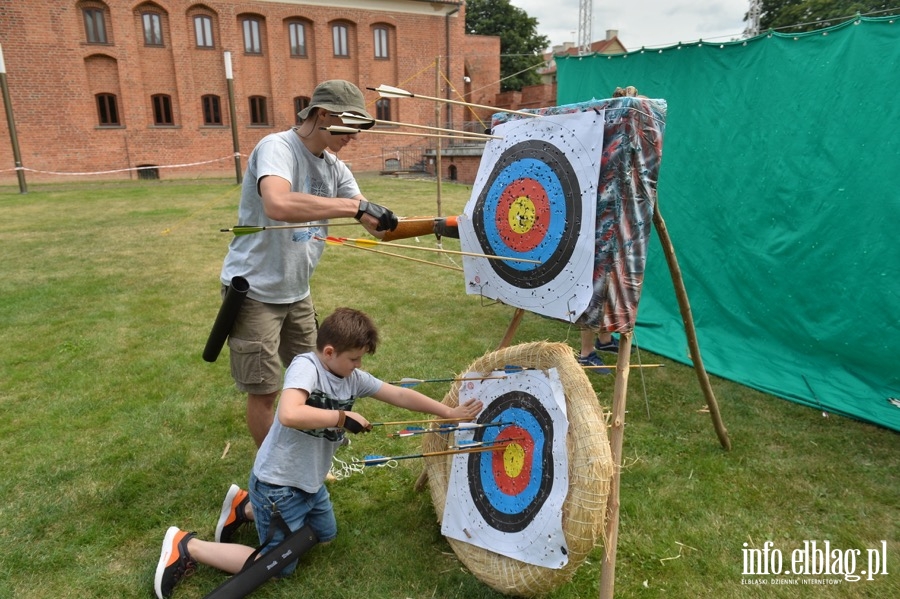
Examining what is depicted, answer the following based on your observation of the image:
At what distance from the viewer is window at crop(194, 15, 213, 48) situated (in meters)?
21.2

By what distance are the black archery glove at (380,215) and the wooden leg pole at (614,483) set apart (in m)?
0.91

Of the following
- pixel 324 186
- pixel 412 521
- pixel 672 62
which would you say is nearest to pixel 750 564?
pixel 412 521

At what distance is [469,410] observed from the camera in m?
2.37

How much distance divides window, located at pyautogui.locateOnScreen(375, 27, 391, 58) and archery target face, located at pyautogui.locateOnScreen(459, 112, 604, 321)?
2366 cm

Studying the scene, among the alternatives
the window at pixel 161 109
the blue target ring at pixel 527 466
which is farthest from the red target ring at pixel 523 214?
the window at pixel 161 109

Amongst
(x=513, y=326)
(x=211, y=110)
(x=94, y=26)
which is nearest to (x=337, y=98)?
(x=513, y=326)

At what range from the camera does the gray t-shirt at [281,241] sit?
229 cm

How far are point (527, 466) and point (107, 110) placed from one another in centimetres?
2353

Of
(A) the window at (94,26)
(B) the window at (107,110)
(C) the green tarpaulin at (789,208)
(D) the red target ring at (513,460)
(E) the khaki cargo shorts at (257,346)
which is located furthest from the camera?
(B) the window at (107,110)

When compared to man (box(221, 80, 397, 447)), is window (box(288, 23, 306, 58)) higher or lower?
higher

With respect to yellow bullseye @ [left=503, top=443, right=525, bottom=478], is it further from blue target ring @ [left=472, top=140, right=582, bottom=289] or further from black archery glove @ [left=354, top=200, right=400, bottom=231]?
black archery glove @ [left=354, top=200, right=400, bottom=231]

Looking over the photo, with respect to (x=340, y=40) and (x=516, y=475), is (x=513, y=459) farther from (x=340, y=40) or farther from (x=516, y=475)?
(x=340, y=40)

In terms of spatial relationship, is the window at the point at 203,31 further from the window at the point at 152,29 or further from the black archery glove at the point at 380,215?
the black archery glove at the point at 380,215

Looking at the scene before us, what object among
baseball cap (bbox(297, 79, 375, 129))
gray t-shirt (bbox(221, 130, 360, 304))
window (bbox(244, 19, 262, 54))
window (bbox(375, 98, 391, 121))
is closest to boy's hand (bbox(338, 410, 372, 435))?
gray t-shirt (bbox(221, 130, 360, 304))
